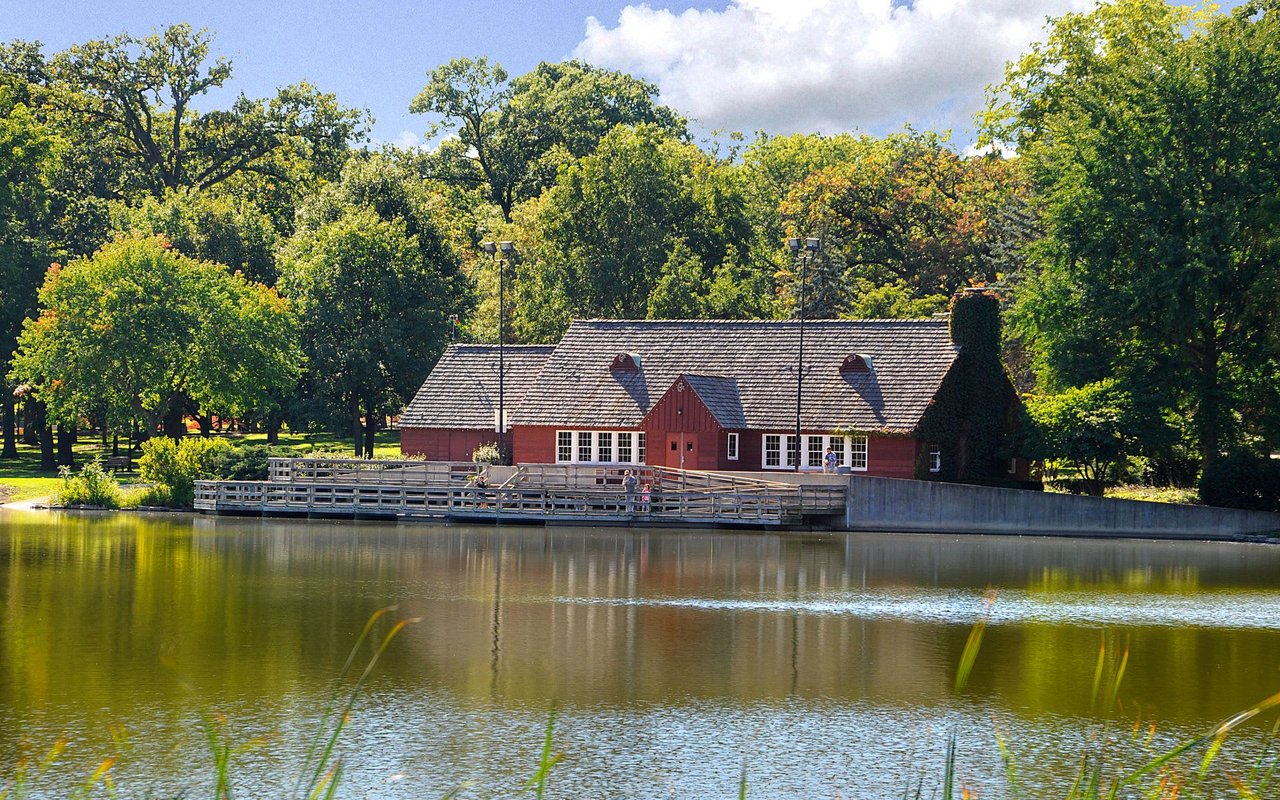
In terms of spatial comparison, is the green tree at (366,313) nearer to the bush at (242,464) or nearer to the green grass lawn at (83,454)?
the green grass lawn at (83,454)

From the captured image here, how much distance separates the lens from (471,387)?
6338 cm

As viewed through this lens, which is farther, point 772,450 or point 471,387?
point 471,387

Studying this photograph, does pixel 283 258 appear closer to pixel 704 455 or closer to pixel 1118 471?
pixel 704 455

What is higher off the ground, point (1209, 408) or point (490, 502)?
point (1209, 408)

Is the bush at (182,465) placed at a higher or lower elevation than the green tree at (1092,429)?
lower

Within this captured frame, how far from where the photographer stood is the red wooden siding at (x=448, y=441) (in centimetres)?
6209

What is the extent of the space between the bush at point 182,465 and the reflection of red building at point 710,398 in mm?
9298

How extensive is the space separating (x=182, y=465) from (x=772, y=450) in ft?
71.4

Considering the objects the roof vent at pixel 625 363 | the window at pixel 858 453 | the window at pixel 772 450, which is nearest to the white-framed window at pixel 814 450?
the window at pixel 772 450

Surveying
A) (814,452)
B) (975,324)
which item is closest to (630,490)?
(814,452)

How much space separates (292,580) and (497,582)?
15.0 ft

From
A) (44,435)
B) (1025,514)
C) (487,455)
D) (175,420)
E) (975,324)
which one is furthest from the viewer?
(44,435)

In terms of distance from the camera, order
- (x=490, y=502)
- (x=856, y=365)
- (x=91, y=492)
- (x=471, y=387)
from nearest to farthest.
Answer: (x=490, y=502), (x=91, y=492), (x=856, y=365), (x=471, y=387)

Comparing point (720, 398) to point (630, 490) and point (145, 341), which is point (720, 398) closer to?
point (630, 490)
